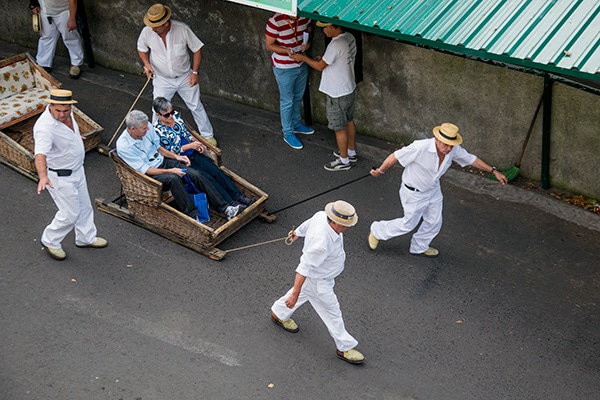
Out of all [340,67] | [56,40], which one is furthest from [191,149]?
[56,40]

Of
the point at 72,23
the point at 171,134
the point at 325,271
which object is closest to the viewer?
the point at 325,271

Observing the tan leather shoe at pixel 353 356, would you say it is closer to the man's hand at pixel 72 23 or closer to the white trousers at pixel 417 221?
the white trousers at pixel 417 221

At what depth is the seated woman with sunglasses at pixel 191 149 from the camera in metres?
9.17

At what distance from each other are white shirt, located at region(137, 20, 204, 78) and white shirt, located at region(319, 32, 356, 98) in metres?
1.65

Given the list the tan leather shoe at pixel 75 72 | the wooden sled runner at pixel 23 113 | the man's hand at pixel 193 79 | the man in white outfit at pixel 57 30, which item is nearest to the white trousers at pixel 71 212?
the wooden sled runner at pixel 23 113

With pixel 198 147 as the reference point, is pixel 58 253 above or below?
below

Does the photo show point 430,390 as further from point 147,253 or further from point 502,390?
point 147,253

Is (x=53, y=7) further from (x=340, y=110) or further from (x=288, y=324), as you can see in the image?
(x=288, y=324)

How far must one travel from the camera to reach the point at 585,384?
744 centimetres

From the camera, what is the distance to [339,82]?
9.98 metres

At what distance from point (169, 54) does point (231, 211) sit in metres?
2.46

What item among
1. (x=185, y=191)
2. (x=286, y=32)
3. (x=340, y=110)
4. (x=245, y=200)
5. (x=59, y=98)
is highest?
(x=59, y=98)

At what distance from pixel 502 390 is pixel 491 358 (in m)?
0.39

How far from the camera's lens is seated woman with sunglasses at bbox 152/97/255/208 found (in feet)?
30.1
